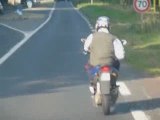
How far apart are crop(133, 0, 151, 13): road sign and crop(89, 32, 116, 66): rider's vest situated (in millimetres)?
14438

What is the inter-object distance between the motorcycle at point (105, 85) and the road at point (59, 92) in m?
0.18

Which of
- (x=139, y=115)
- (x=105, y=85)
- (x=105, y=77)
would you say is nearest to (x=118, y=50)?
(x=105, y=77)

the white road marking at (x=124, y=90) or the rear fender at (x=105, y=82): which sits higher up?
the rear fender at (x=105, y=82)

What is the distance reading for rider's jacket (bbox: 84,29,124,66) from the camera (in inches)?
409

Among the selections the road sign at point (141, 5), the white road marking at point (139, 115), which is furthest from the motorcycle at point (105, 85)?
the road sign at point (141, 5)

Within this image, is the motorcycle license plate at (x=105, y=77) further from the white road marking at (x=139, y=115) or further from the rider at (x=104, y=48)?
the white road marking at (x=139, y=115)

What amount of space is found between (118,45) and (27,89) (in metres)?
3.38

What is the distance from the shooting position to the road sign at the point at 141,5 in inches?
978

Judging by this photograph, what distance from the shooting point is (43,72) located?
16188 millimetres

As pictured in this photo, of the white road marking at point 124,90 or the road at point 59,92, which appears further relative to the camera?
the white road marking at point 124,90

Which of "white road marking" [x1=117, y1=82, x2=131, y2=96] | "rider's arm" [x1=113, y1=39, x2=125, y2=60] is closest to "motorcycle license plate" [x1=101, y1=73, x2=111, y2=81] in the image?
"rider's arm" [x1=113, y1=39, x2=125, y2=60]

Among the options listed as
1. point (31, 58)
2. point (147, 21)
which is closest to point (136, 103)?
point (31, 58)

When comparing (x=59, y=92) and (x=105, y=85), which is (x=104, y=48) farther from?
(x=59, y=92)

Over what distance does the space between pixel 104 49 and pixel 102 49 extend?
32 millimetres
